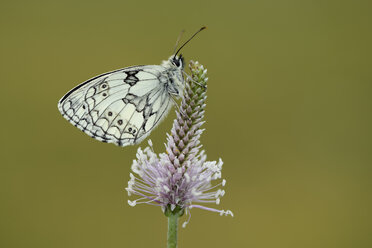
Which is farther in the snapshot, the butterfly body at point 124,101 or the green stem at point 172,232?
the butterfly body at point 124,101

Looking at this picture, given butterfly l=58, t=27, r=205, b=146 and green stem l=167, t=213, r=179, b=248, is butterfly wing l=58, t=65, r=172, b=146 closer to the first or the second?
butterfly l=58, t=27, r=205, b=146

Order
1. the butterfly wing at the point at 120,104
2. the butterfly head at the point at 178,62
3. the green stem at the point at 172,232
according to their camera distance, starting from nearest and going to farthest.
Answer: the green stem at the point at 172,232 < the butterfly wing at the point at 120,104 < the butterfly head at the point at 178,62

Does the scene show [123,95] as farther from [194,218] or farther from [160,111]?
[194,218]

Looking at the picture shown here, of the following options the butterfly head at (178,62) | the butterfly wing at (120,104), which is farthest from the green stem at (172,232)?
the butterfly head at (178,62)

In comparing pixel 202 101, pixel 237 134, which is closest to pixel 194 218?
pixel 237 134

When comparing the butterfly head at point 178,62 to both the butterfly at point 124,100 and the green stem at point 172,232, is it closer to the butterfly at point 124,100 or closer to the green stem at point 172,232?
the butterfly at point 124,100

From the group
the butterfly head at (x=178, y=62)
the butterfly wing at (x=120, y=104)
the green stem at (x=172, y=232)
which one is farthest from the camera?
the butterfly head at (x=178, y=62)

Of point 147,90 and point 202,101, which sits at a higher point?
point 147,90

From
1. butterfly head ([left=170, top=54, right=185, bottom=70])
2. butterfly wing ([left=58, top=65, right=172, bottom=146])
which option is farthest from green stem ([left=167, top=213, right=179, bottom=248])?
butterfly head ([left=170, top=54, right=185, bottom=70])
